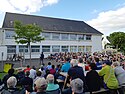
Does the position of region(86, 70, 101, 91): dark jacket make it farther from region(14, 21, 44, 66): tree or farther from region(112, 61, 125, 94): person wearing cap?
region(14, 21, 44, 66): tree

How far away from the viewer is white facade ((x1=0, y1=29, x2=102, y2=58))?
3525cm

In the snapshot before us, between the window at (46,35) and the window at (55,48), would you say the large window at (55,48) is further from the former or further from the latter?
the window at (46,35)

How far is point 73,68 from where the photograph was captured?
6008 mm

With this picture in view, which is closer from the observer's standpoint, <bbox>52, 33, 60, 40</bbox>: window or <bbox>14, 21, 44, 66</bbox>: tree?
<bbox>14, 21, 44, 66</bbox>: tree

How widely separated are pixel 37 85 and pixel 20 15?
1557 inches

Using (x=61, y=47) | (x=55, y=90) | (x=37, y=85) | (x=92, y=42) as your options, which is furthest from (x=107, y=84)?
(x=92, y=42)

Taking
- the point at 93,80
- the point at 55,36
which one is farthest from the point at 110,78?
the point at 55,36

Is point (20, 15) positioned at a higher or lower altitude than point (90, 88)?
higher

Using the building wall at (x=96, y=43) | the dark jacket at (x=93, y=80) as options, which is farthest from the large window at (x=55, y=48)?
the dark jacket at (x=93, y=80)

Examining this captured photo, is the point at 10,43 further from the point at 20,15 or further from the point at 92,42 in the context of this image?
the point at 92,42

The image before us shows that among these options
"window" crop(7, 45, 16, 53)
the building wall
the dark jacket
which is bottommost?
the dark jacket

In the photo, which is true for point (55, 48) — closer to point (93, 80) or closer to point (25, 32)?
point (25, 32)

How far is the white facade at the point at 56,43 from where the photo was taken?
35250 millimetres

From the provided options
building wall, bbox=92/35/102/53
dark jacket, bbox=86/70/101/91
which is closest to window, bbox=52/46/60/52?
building wall, bbox=92/35/102/53
